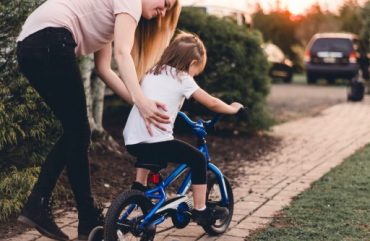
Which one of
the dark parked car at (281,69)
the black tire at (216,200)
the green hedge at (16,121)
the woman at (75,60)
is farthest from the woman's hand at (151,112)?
the dark parked car at (281,69)

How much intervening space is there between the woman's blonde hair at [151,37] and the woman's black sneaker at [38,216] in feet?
3.21

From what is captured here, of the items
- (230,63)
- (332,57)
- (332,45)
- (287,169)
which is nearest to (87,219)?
(287,169)

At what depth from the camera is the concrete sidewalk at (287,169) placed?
4.92m

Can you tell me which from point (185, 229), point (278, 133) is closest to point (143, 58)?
point (185, 229)

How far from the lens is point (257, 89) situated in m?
10.1

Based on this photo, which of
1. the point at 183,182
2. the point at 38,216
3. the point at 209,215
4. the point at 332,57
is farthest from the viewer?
the point at 332,57

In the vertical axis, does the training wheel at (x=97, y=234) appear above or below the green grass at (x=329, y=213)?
above

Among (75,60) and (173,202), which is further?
(173,202)

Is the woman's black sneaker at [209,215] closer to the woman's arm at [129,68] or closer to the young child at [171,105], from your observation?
the young child at [171,105]

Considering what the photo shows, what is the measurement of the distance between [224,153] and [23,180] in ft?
13.2

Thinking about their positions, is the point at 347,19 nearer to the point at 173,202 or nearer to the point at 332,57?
the point at 332,57

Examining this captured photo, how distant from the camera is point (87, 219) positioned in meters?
4.24

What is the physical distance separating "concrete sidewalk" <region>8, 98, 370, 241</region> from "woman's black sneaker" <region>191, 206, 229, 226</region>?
187mm

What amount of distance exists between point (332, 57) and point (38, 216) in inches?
829
